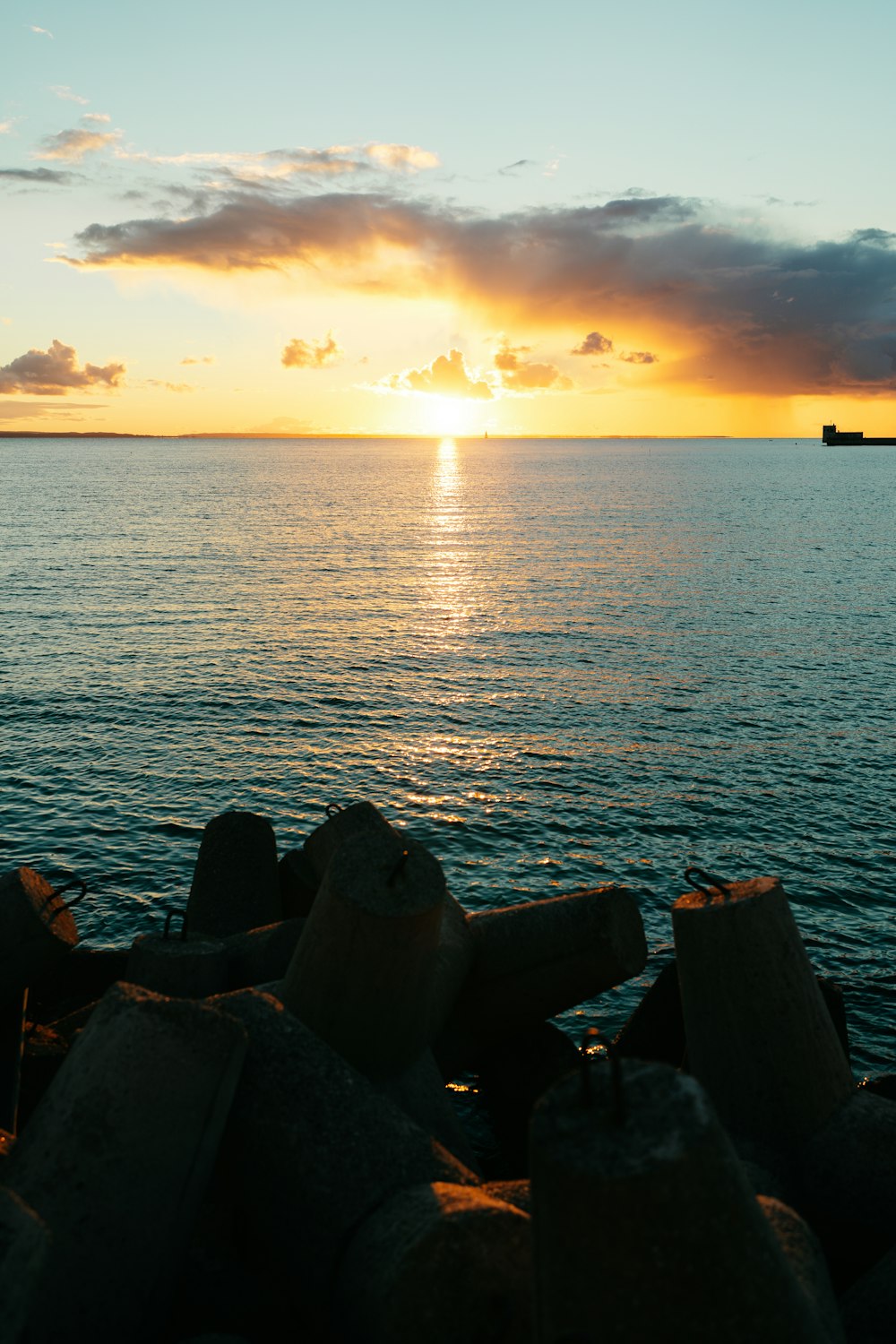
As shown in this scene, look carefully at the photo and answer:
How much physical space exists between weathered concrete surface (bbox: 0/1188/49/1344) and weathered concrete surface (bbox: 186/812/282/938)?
283 inches

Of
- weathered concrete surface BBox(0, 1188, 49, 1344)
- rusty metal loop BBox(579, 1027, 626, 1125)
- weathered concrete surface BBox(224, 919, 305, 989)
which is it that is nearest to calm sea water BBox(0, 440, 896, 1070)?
weathered concrete surface BBox(224, 919, 305, 989)

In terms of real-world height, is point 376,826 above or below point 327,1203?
above

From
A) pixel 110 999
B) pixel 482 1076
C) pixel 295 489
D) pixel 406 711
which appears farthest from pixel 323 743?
pixel 295 489

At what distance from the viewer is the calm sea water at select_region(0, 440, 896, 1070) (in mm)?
17922

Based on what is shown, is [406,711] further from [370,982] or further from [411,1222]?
[411,1222]

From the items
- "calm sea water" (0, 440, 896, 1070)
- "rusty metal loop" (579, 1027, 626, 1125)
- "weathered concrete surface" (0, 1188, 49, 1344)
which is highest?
"rusty metal loop" (579, 1027, 626, 1125)

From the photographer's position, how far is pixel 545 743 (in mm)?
24922

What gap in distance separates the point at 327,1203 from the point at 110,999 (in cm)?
153

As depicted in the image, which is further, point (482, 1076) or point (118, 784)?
point (118, 784)

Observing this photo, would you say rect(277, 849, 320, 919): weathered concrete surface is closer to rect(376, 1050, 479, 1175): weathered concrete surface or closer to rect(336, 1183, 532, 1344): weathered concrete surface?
rect(376, 1050, 479, 1175): weathered concrete surface

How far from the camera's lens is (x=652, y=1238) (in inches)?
143

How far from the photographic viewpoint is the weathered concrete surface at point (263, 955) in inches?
352

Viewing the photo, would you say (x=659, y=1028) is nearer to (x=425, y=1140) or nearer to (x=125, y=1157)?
(x=425, y=1140)

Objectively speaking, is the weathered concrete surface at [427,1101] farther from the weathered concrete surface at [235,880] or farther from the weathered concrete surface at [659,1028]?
the weathered concrete surface at [235,880]
